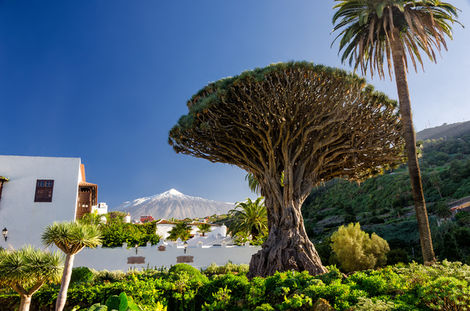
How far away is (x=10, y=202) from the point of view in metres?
24.0

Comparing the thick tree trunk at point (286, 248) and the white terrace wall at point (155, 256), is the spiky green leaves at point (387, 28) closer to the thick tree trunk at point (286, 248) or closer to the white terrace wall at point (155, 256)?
the thick tree trunk at point (286, 248)

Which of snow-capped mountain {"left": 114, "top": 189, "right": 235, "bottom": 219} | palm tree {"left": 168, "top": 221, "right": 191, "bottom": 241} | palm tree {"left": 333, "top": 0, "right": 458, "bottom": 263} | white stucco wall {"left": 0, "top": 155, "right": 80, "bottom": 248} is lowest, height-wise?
palm tree {"left": 168, "top": 221, "right": 191, "bottom": 241}

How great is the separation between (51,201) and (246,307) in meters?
23.2

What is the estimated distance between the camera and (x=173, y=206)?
545 ft

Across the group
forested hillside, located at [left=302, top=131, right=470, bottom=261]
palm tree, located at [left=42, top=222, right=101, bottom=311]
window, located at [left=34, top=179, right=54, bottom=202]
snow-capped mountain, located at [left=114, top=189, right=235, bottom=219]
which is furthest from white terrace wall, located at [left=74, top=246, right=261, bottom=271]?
snow-capped mountain, located at [left=114, top=189, right=235, bottom=219]

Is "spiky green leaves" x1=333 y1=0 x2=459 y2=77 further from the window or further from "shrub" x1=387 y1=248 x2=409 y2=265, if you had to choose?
the window

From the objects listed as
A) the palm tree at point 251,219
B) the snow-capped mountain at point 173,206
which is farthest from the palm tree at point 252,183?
the snow-capped mountain at point 173,206

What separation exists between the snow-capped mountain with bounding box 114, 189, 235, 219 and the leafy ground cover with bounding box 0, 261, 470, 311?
140m

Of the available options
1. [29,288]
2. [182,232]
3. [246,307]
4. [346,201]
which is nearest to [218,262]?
[182,232]

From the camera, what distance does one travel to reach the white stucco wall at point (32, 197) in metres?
23.7

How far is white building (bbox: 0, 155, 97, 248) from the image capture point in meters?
23.7

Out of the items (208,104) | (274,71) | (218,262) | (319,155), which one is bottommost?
(218,262)

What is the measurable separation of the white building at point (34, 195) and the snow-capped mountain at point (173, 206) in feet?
408

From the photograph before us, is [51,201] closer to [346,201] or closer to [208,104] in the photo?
[208,104]
